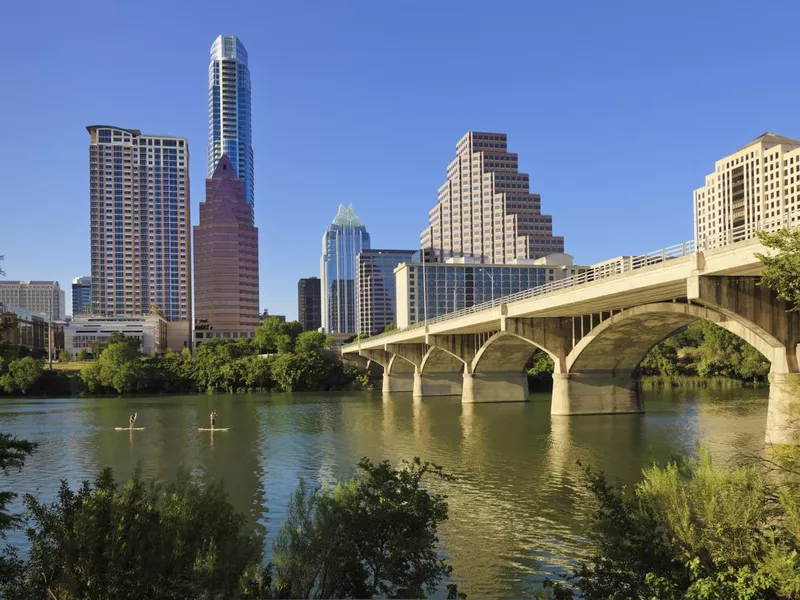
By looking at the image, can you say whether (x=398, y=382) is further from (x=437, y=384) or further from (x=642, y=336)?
(x=642, y=336)

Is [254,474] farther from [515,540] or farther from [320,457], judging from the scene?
[515,540]

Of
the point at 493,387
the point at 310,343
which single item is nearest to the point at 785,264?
the point at 493,387

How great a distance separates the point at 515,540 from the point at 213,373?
105 m

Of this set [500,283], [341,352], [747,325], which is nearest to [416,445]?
[747,325]

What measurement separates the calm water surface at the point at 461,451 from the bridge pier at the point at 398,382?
31.9 metres

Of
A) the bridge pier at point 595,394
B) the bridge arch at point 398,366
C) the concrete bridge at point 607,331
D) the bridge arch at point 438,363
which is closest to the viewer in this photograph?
the concrete bridge at point 607,331

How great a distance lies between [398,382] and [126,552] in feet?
324

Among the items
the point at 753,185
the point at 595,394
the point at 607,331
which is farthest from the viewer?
the point at 753,185

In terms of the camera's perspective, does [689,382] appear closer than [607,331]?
No

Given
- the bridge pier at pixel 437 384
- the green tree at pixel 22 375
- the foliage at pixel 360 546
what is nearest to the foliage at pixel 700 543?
the foliage at pixel 360 546

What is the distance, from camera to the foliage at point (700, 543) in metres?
11.0

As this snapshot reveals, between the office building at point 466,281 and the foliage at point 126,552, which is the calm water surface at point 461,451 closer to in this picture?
the foliage at point 126,552

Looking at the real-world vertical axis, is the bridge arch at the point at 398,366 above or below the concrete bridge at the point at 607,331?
below

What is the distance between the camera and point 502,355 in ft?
244
